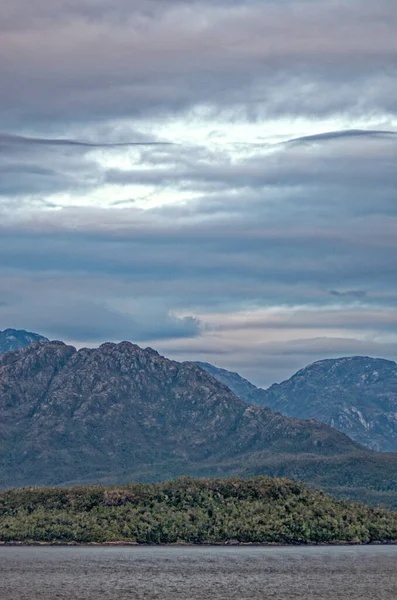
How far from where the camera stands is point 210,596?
16675 cm

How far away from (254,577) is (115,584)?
91.7 ft

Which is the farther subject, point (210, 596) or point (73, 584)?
point (73, 584)

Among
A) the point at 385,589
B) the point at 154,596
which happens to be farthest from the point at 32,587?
the point at 385,589

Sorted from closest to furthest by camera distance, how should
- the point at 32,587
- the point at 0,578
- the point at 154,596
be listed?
the point at 154,596
the point at 32,587
the point at 0,578

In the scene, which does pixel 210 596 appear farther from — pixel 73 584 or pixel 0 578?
pixel 0 578

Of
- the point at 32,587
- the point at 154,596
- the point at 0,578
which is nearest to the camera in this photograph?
the point at 154,596

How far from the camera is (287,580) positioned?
638ft

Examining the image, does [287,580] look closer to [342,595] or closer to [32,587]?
[342,595]

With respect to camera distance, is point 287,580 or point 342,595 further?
point 287,580

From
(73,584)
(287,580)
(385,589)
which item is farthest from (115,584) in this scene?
(385,589)

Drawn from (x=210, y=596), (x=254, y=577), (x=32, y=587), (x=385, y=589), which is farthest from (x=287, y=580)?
(x=32, y=587)

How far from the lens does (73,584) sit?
18288 cm

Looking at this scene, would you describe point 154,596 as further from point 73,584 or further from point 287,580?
point 287,580

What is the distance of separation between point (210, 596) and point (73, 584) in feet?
93.5
